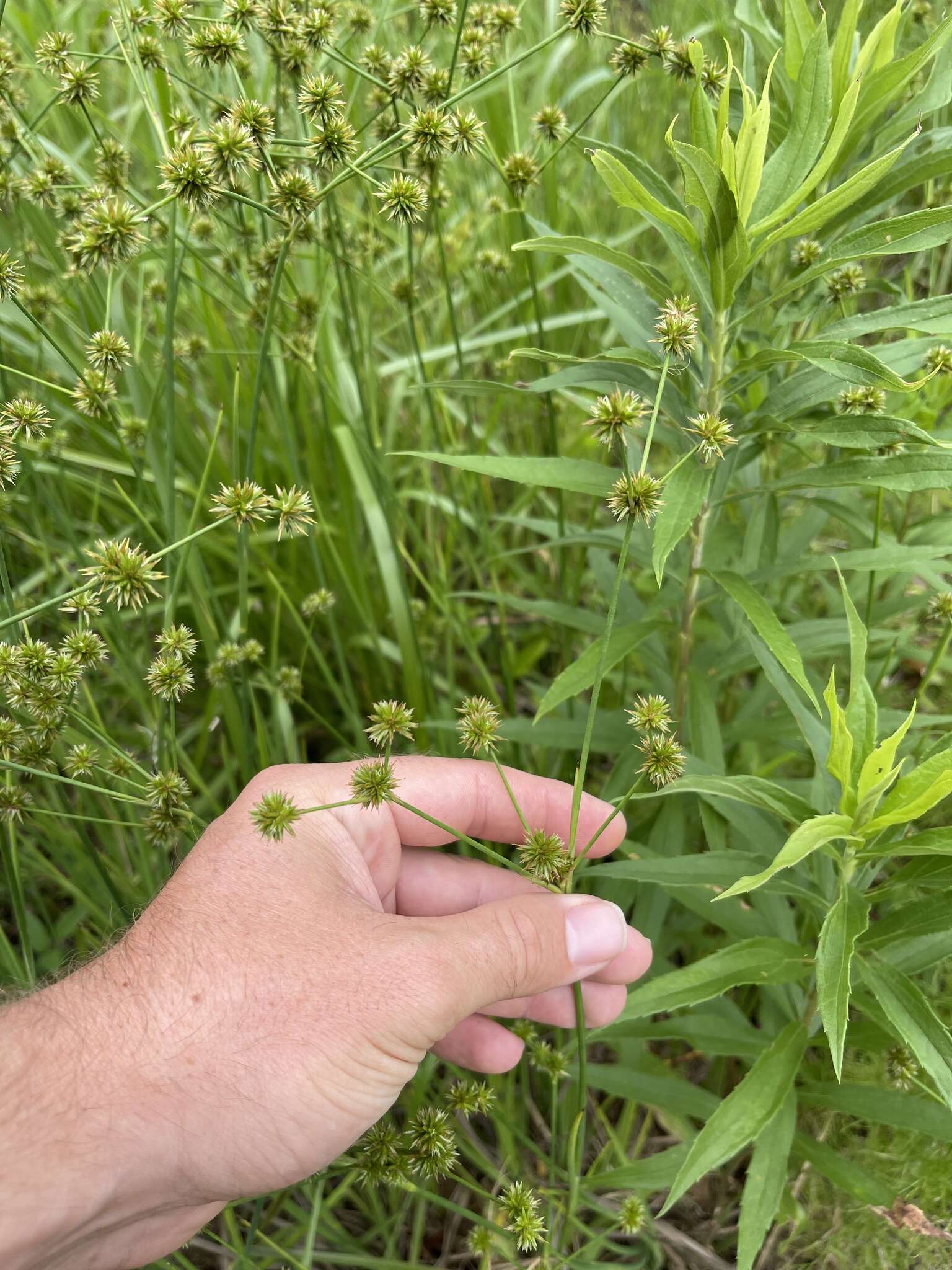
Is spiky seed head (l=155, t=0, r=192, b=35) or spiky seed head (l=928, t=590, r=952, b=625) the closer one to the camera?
spiky seed head (l=155, t=0, r=192, b=35)

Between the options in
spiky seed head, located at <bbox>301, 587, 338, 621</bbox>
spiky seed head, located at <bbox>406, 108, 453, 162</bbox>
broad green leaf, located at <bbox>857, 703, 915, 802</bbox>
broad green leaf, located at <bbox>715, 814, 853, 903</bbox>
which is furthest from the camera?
spiky seed head, located at <bbox>301, 587, 338, 621</bbox>

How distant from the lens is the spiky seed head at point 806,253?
1548mm

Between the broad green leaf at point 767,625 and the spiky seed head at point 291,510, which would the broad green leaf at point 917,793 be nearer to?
the broad green leaf at point 767,625

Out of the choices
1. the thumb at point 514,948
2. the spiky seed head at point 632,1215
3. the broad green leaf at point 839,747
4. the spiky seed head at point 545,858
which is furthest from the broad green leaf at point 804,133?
the spiky seed head at point 632,1215

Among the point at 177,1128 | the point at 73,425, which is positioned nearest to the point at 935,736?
the point at 177,1128

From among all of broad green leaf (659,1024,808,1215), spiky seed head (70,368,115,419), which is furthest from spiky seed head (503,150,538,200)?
broad green leaf (659,1024,808,1215)

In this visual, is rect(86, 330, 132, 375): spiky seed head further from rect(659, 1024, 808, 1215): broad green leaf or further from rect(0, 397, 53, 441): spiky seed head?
rect(659, 1024, 808, 1215): broad green leaf

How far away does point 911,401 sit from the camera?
5.49 ft

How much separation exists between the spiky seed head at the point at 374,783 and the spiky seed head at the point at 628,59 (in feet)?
3.99

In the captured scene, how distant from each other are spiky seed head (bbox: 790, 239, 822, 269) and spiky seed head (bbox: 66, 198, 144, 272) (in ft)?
3.44

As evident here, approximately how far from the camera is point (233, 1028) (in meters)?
1.22

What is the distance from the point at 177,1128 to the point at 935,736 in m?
1.53

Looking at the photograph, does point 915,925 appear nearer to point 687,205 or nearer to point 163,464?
point 687,205

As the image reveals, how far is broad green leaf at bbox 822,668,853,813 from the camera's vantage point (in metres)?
1.17
